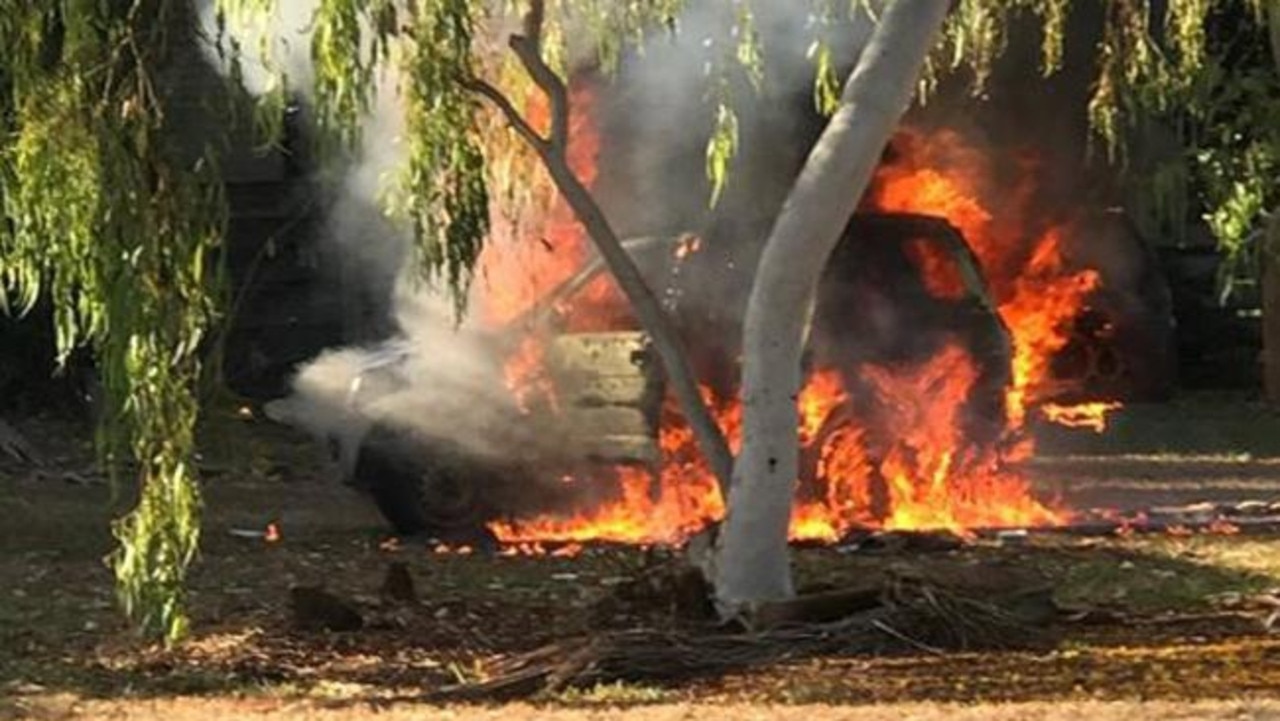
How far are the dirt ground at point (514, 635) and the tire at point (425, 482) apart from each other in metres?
0.27

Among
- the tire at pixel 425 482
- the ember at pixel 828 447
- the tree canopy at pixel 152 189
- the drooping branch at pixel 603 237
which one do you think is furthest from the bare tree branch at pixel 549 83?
the tire at pixel 425 482

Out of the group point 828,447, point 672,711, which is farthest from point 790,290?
point 828,447

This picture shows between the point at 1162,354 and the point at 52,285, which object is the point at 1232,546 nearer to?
the point at 52,285

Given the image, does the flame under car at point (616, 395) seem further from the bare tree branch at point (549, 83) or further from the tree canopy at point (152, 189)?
the tree canopy at point (152, 189)

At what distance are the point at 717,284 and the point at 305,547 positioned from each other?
2706 mm

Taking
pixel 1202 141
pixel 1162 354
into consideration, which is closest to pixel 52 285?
pixel 1202 141

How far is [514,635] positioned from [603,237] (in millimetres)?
1761

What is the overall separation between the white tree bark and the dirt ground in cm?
57

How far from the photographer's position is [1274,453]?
18.4 metres

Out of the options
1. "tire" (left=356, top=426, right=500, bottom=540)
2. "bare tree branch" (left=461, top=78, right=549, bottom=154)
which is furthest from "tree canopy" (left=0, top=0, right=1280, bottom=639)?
"tire" (left=356, top=426, right=500, bottom=540)

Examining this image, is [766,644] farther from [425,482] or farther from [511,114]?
[425,482]

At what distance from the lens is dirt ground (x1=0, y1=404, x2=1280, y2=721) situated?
8602 mm

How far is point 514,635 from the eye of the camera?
1036 centimetres

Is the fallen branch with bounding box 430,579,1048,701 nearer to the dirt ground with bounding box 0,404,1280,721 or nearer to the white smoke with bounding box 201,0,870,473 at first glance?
the dirt ground with bounding box 0,404,1280,721
